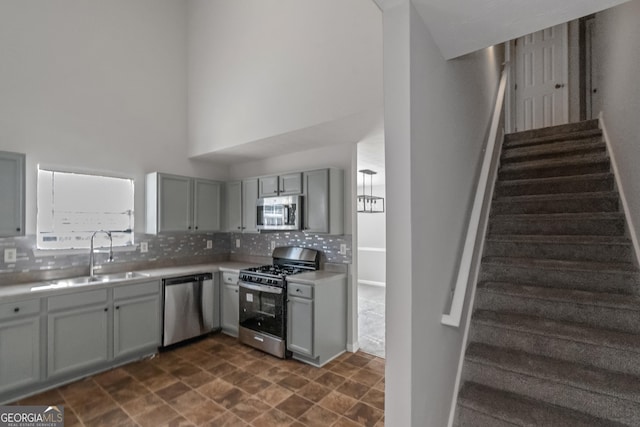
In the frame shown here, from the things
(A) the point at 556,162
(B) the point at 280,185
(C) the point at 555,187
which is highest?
(A) the point at 556,162

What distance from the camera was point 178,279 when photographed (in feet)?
11.9

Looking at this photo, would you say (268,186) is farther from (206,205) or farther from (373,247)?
(373,247)

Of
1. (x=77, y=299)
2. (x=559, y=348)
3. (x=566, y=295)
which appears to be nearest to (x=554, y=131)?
(x=566, y=295)

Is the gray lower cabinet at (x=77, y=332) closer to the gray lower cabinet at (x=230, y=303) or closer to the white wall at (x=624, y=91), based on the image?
the gray lower cabinet at (x=230, y=303)

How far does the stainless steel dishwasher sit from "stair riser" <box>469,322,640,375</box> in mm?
3093

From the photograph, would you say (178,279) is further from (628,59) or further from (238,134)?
(628,59)

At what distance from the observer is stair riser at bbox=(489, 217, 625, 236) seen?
7.78 feet

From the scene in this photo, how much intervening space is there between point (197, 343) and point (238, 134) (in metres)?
2.63

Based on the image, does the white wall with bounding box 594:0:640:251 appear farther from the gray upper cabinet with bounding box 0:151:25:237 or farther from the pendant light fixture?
the gray upper cabinet with bounding box 0:151:25:237

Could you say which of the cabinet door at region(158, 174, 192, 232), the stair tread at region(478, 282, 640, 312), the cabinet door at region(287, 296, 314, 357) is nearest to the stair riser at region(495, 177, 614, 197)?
the stair tread at region(478, 282, 640, 312)

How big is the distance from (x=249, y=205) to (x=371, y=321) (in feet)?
8.14

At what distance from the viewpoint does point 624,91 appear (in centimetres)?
248

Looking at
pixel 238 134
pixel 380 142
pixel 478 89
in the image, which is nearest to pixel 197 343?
pixel 238 134

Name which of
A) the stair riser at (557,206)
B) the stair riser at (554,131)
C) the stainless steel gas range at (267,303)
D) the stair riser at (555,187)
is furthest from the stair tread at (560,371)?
the stair riser at (554,131)
